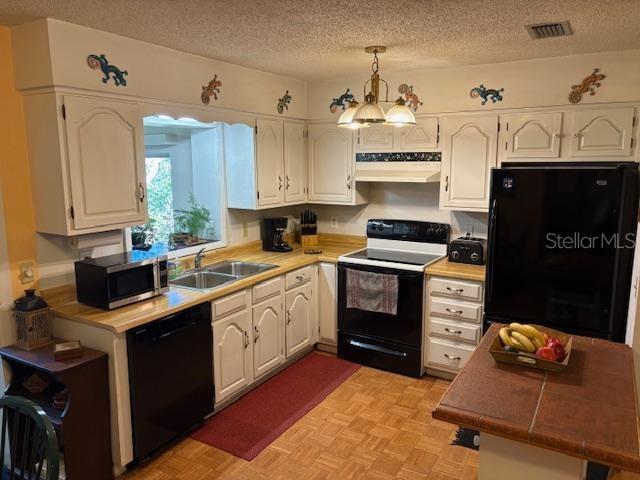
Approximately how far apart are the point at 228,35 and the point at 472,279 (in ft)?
7.44

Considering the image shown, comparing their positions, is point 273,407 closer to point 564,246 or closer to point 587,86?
point 564,246

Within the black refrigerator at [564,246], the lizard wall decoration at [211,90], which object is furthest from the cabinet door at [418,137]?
the lizard wall decoration at [211,90]

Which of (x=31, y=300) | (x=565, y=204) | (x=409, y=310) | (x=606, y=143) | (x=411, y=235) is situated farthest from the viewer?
(x=411, y=235)

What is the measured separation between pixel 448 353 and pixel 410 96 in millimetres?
2035

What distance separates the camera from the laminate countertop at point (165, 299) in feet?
8.34

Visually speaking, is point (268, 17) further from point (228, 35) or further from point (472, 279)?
point (472, 279)

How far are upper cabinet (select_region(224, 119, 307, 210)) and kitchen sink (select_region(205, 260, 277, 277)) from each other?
47 cm

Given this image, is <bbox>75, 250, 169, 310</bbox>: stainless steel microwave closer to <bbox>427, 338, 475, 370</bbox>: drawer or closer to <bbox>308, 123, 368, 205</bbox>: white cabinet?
<bbox>308, 123, 368, 205</bbox>: white cabinet

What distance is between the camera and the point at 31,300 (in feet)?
8.42

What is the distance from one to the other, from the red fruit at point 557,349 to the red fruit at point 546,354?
0.01m

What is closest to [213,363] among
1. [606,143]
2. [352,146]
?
[352,146]

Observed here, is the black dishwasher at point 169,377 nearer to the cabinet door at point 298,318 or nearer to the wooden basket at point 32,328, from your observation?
the wooden basket at point 32,328

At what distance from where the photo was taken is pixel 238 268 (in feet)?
12.6

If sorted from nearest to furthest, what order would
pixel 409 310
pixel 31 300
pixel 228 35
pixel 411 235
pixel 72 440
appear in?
pixel 72 440
pixel 31 300
pixel 228 35
pixel 409 310
pixel 411 235
